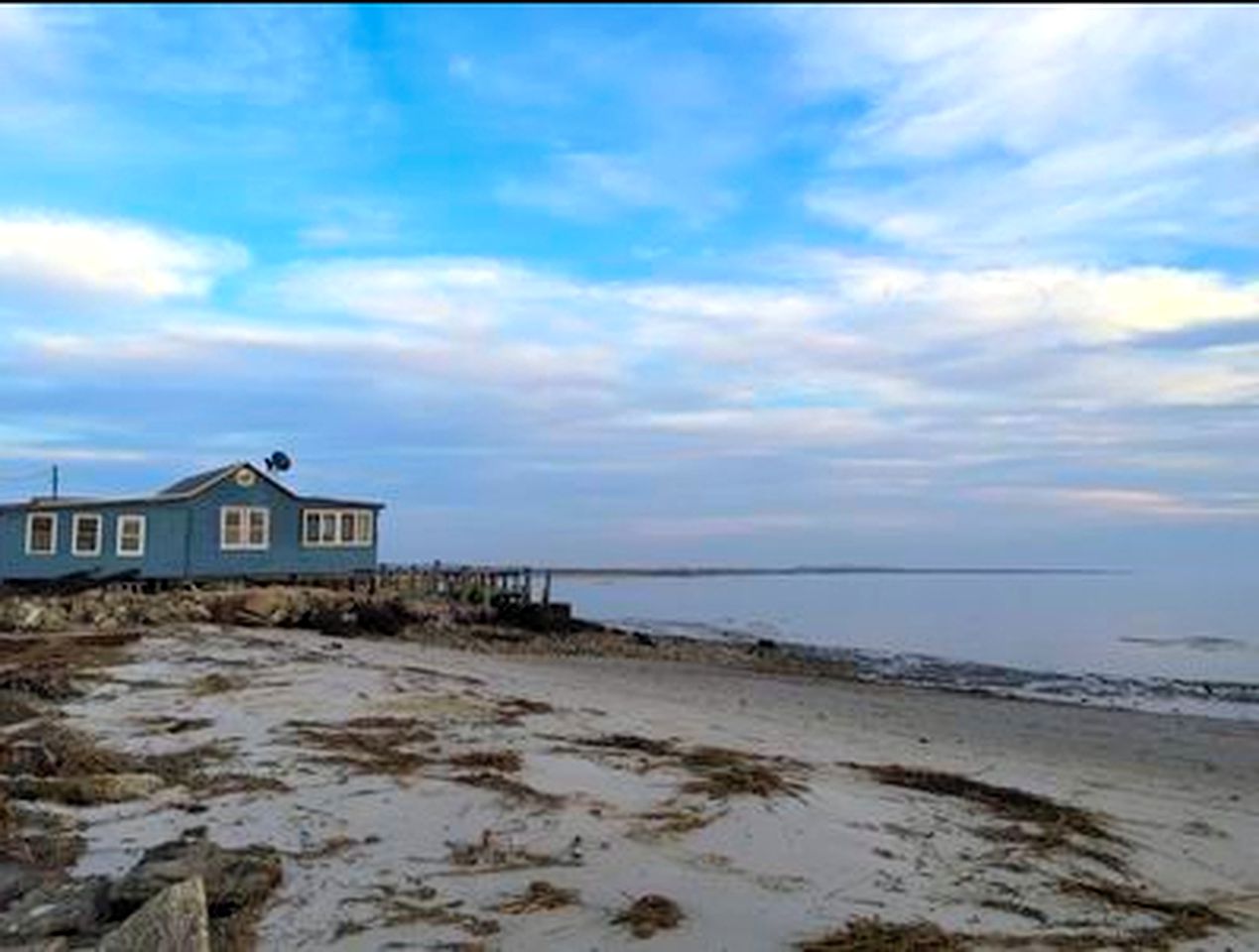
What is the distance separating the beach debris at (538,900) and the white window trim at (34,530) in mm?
33432

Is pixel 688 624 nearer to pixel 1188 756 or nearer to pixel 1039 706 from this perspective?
pixel 1039 706

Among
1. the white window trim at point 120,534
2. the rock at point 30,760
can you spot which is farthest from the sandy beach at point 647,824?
the white window trim at point 120,534

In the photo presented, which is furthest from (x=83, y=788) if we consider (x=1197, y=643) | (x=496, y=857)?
(x=1197, y=643)

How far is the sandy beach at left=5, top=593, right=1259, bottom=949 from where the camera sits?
718 cm

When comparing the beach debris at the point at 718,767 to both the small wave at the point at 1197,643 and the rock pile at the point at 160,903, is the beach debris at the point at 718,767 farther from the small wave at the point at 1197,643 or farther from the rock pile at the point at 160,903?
the small wave at the point at 1197,643

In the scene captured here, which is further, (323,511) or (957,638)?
(957,638)

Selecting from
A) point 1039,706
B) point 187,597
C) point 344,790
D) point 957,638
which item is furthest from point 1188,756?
point 957,638

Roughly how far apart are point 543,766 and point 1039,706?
60.1 ft

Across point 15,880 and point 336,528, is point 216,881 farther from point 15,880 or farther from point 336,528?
point 336,528

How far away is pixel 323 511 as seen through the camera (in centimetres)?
4281

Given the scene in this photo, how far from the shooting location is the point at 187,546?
39.2 meters

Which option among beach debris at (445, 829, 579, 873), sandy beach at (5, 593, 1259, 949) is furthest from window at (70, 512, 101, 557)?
beach debris at (445, 829, 579, 873)

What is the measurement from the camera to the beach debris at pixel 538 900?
7.18m

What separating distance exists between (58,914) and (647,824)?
12.9 feet
